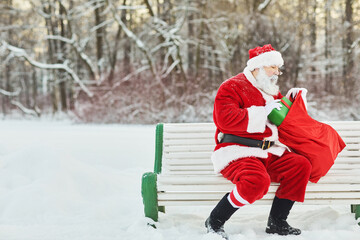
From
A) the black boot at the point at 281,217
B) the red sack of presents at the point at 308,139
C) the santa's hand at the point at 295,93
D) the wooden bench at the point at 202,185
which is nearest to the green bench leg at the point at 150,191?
the wooden bench at the point at 202,185

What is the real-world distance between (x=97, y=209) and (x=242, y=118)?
164 centimetres

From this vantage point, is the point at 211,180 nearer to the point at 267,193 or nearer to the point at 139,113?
the point at 267,193

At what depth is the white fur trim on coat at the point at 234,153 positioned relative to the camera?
2.86 meters

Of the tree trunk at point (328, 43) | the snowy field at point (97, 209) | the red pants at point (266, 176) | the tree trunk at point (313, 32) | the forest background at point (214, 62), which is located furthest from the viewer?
the tree trunk at point (313, 32)

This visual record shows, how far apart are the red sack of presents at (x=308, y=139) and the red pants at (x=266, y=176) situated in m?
A: 0.08

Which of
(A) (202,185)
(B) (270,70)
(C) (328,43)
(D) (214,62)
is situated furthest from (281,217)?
(D) (214,62)

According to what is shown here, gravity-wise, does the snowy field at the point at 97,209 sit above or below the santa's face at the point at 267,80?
below

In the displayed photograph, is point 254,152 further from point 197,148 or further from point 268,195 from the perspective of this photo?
point 197,148

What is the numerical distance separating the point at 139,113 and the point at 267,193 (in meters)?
9.35

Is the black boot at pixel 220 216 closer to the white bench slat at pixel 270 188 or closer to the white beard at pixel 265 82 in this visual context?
the white bench slat at pixel 270 188

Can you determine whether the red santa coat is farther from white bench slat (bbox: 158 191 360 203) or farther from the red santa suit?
white bench slat (bbox: 158 191 360 203)

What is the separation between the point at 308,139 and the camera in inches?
115

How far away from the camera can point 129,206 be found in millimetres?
3658

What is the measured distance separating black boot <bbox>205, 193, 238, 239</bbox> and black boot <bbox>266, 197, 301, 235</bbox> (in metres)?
0.34
